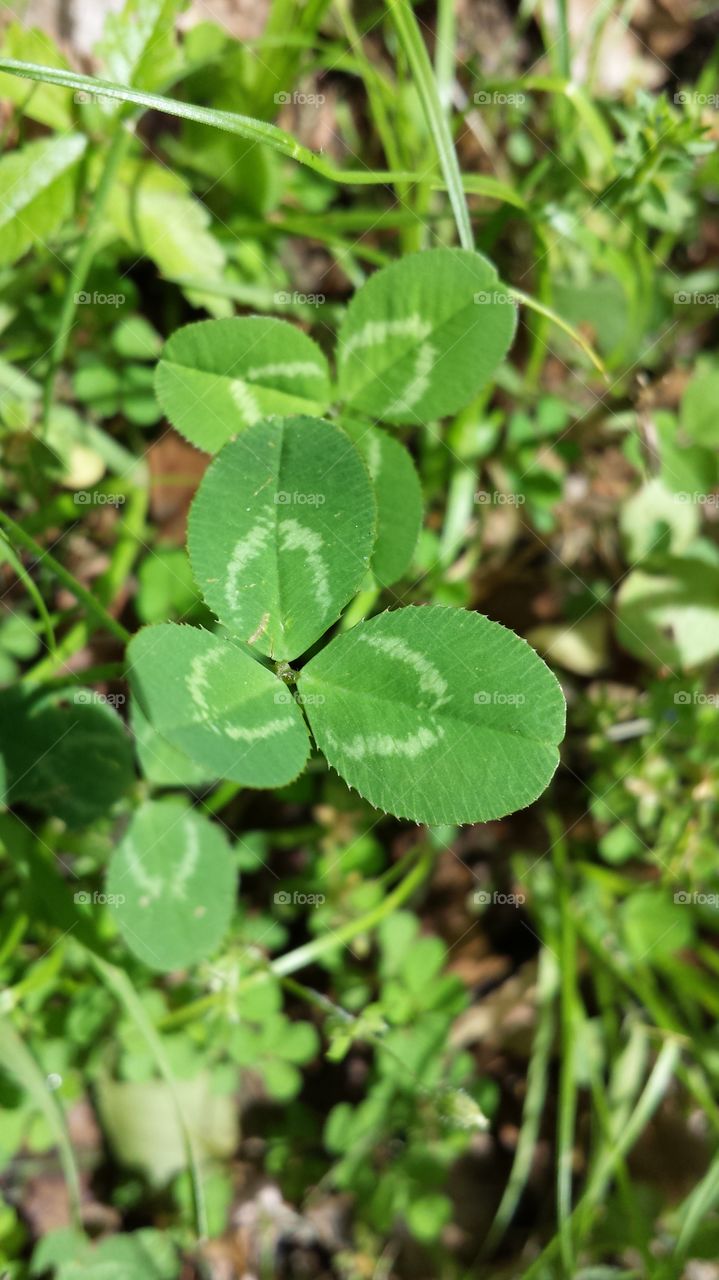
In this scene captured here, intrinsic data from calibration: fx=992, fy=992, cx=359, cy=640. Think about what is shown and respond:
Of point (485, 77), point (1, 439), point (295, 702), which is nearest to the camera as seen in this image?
point (295, 702)

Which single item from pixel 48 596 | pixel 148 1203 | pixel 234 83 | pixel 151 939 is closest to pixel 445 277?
pixel 234 83

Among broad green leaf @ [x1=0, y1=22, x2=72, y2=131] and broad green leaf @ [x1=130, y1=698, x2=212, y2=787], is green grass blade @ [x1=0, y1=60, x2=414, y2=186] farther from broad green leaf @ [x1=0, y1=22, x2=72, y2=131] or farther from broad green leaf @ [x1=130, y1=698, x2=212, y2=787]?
broad green leaf @ [x1=130, y1=698, x2=212, y2=787]

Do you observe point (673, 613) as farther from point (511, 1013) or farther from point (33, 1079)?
point (33, 1079)

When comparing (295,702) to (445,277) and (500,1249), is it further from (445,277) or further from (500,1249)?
(500,1249)

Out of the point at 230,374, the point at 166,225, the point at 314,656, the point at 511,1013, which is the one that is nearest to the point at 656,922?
the point at 511,1013

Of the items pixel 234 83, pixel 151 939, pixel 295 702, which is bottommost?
pixel 151 939
